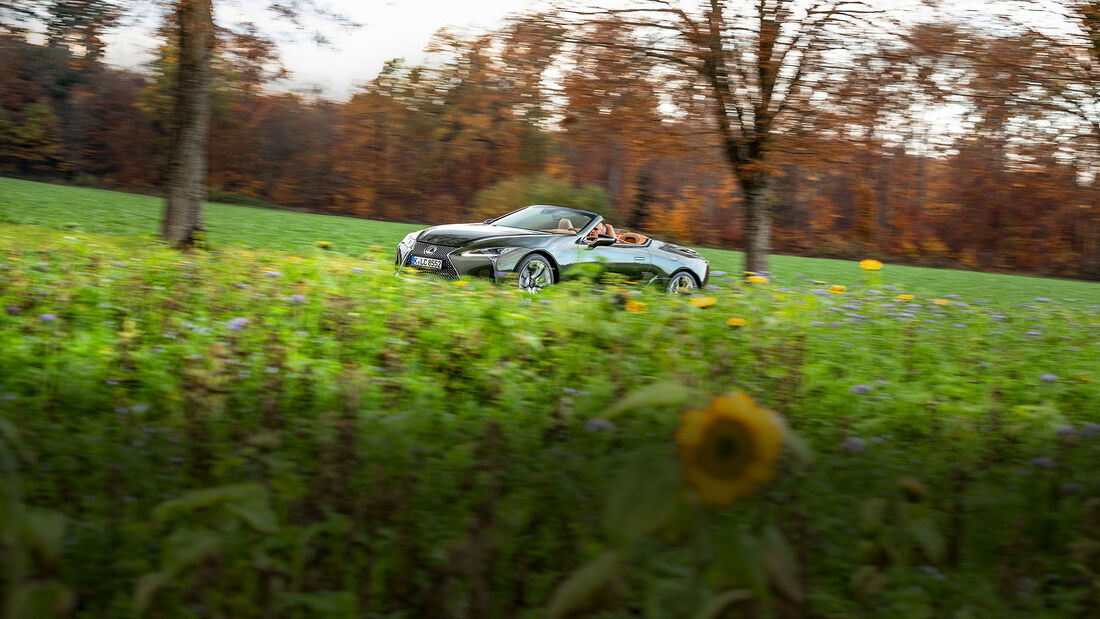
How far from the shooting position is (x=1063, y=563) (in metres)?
2.35

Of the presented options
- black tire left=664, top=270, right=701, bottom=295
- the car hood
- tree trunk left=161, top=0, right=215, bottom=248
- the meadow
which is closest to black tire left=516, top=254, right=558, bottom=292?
the car hood

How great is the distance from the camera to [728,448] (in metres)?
1.22

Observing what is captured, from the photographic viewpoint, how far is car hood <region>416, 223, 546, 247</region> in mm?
8180

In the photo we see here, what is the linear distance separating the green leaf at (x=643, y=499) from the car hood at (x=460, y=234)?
6.98m

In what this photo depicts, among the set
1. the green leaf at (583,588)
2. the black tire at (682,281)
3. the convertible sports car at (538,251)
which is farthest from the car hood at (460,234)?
the green leaf at (583,588)

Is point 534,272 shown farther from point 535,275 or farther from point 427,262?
point 427,262

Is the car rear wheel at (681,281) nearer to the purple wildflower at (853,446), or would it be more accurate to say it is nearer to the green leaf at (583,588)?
the purple wildflower at (853,446)

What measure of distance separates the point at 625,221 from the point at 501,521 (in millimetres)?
31813

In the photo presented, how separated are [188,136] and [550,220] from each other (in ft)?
14.2

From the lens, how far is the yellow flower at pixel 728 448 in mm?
1193

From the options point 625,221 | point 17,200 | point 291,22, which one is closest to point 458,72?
point 291,22

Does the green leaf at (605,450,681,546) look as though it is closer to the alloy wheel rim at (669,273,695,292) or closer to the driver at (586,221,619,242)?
the driver at (586,221,619,242)

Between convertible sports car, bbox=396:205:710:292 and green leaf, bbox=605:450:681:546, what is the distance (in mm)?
6147

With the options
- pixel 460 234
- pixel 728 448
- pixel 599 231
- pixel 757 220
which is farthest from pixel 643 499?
pixel 757 220
